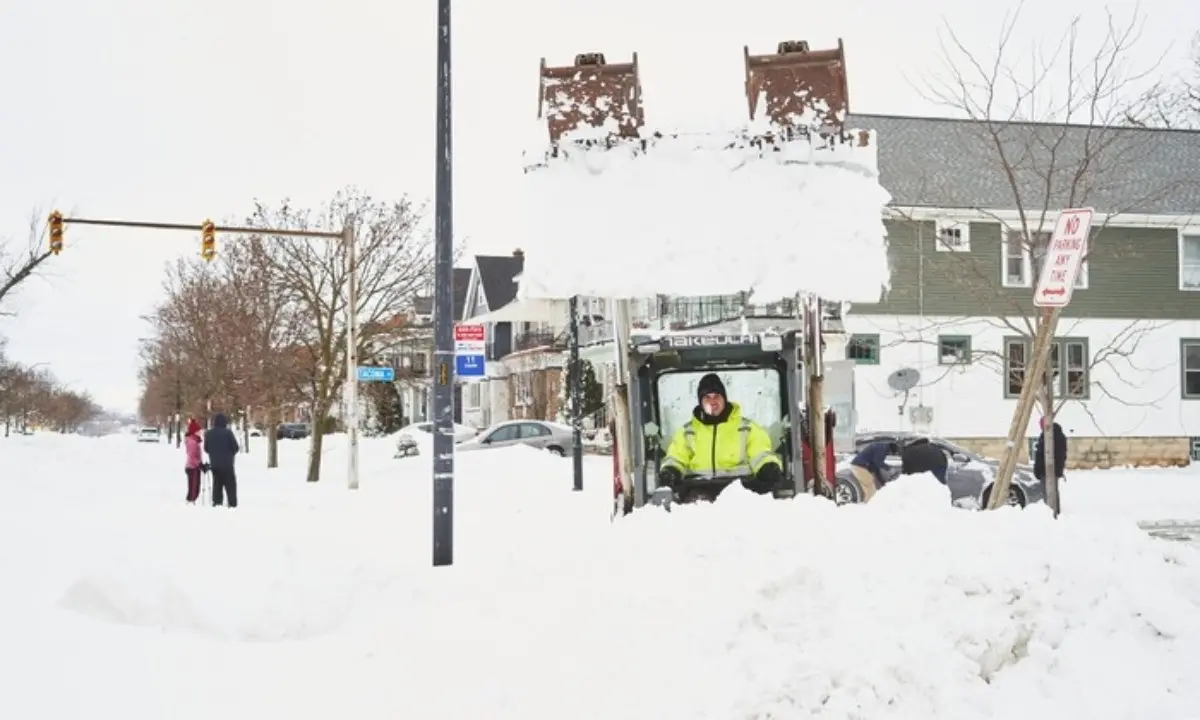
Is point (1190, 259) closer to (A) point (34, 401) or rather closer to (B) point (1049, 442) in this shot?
(B) point (1049, 442)

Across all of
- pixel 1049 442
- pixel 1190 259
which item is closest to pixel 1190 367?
pixel 1190 259

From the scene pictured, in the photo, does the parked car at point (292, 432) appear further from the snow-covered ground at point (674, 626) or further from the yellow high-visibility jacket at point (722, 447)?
the yellow high-visibility jacket at point (722, 447)


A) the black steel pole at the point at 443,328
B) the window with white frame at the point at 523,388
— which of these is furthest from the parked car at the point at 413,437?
the black steel pole at the point at 443,328

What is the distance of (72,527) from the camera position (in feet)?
42.3

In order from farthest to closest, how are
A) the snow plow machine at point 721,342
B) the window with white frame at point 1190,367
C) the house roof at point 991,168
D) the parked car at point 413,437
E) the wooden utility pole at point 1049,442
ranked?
the parked car at point 413,437 < the window with white frame at point 1190,367 < the house roof at point 991,168 < the wooden utility pole at point 1049,442 < the snow plow machine at point 721,342

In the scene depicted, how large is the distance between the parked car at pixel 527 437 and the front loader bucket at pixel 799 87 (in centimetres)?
2379

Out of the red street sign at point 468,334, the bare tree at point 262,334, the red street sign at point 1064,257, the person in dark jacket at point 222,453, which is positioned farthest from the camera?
the bare tree at point 262,334

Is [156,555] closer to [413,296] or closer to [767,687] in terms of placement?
[767,687]

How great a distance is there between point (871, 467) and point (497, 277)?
45.2 meters

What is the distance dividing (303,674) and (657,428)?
452 centimetres

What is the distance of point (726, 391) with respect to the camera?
37.1 feet

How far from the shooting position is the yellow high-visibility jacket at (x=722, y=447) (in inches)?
380

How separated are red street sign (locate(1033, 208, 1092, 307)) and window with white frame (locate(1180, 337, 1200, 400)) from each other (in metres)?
26.4

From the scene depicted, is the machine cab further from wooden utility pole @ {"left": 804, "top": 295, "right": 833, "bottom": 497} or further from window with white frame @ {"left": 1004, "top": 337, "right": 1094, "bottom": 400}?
window with white frame @ {"left": 1004, "top": 337, "right": 1094, "bottom": 400}
